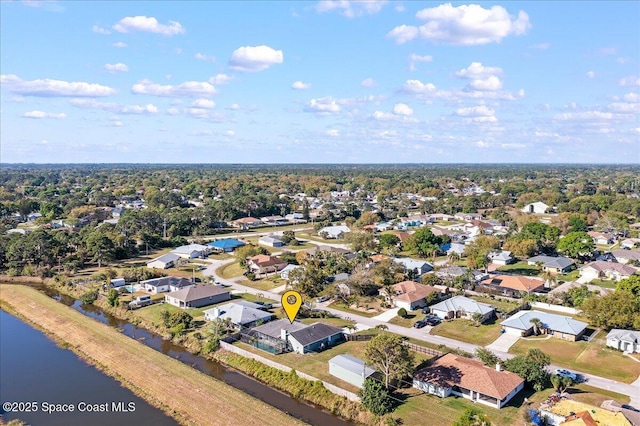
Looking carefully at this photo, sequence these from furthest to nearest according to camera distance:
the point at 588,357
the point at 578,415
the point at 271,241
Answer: the point at 271,241
the point at 588,357
the point at 578,415

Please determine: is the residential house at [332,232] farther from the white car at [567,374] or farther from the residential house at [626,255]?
the white car at [567,374]

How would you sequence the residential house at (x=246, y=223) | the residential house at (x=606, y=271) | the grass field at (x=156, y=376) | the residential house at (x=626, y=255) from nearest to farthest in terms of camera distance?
the grass field at (x=156, y=376)
the residential house at (x=606, y=271)
the residential house at (x=626, y=255)
the residential house at (x=246, y=223)

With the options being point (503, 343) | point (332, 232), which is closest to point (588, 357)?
point (503, 343)

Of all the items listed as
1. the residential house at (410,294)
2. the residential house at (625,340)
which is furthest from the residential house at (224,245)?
the residential house at (625,340)

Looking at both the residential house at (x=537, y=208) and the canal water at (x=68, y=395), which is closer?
the canal water at (x=68, y=395)

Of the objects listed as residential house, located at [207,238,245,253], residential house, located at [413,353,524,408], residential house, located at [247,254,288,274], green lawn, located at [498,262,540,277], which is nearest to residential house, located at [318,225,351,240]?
residential house, located at [207,238,245,253]

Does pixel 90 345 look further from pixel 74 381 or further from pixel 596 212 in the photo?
pixel 596 212

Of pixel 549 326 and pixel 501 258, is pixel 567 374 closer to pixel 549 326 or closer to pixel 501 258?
pixel 549 326
